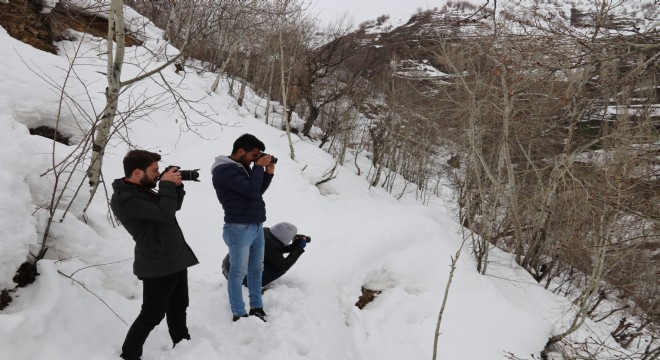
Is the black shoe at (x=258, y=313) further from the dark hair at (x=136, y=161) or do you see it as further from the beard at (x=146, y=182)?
the dark hair at (x=136, y=161)

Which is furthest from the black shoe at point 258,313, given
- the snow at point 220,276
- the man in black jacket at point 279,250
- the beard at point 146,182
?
the beard at point 146,182

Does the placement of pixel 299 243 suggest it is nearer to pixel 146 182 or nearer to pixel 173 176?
pixel 173 176

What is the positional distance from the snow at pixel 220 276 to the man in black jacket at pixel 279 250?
0.86ft

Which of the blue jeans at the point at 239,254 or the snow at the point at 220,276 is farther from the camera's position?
the blue jeans at the point at 239,254

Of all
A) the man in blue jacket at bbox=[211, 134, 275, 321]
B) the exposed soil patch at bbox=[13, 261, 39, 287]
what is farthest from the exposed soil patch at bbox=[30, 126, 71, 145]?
the man in blue jacket at bbox=[211, 134, 275, 321]

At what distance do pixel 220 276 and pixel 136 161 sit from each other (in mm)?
2755

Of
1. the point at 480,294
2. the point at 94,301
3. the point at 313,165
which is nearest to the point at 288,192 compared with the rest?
the point at 313,165

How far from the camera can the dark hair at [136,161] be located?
8.38ft

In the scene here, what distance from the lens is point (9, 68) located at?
6.03 metres

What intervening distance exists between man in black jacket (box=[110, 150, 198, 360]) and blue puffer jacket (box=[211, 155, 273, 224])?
0.63 metres

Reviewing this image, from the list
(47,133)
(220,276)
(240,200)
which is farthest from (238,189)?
(47,133)

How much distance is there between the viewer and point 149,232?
2635 mm

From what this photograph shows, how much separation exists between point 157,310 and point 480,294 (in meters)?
5.48

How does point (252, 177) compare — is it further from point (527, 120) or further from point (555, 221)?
point (555, 221)
